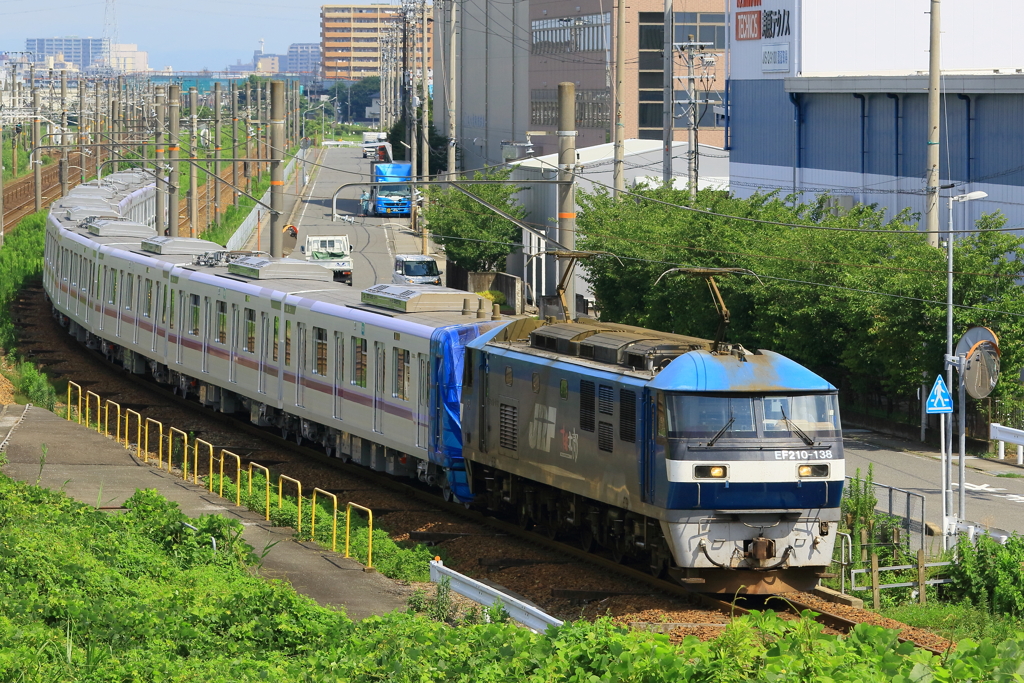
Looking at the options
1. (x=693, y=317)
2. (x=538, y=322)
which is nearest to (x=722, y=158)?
(x=693, y=317)

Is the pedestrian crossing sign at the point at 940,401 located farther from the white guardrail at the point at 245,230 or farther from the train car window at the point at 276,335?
the white guardrail at the point at 245,230

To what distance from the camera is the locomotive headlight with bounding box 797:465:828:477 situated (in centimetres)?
1540

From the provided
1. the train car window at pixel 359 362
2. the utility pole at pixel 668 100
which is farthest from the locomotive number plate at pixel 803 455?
the utility pole at pixel 668 100

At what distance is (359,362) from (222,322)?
21.4ft

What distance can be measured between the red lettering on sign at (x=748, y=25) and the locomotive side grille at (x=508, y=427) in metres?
35.5

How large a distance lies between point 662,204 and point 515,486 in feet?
60.3

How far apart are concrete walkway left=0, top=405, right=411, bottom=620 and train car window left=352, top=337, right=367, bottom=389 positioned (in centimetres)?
299

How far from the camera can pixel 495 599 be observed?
14.1m

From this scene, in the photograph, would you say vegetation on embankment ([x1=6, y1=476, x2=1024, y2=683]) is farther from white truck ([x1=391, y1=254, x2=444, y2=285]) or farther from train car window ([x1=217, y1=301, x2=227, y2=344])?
white truck ([x1=391, y1=254, x2=444, y2=285])

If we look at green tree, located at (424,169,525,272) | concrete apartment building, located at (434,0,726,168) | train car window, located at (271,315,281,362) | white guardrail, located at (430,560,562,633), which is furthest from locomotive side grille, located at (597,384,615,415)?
concrete apartment building, located at (434,0,726,168)

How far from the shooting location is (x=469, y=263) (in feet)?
180

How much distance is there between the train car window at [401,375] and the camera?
22062 mm

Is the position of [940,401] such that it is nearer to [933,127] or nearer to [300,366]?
[933,127]

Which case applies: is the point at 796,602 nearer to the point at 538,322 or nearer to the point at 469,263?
the point at 538,322
